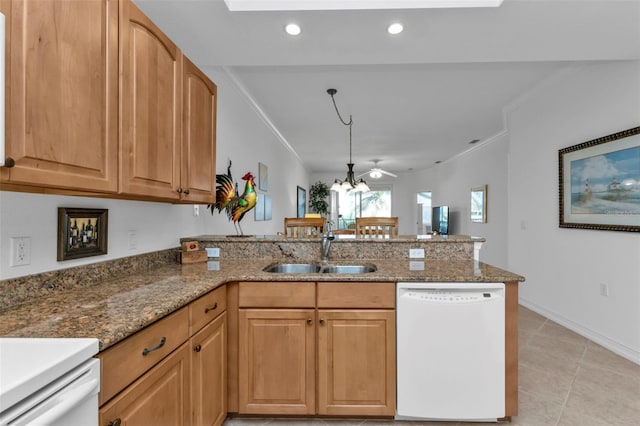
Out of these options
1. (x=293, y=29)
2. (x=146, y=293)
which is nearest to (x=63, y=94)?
(x=146, y=293)

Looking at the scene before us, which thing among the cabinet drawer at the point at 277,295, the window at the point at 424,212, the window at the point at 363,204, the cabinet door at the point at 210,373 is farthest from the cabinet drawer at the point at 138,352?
the window at the point at 363,204

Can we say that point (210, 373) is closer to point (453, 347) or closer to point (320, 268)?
point (320, 268)

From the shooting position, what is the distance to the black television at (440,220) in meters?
7.16

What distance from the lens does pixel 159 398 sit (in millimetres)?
1167

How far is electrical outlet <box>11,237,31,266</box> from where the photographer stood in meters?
1.19

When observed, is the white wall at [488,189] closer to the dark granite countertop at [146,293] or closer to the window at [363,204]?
the window at [363,204]

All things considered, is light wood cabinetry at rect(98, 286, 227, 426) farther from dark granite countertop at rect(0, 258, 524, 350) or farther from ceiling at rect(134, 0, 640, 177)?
ceiling at rect(134, 0, 640, 177)

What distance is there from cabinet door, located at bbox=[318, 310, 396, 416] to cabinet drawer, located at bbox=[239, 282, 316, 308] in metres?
0.12

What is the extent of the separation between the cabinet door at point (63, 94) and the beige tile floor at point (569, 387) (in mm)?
1599

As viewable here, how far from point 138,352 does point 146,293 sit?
1.23 ft

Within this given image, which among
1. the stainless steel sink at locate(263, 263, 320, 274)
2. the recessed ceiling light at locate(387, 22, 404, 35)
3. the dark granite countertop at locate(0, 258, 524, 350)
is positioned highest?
the recessed ceiling light at locate(387, 22, 404, 35)

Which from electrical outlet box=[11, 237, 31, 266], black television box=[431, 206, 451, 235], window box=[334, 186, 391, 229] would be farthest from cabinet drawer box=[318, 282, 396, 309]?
window box=[334, 186, 391, 229]

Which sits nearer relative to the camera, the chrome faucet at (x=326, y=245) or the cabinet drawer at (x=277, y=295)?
the cabinet drawer at (x=277, y=295)

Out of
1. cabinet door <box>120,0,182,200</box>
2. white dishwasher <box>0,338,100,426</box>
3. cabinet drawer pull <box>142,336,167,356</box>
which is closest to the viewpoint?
white dishwasher <box>0,338,100,426</box>
